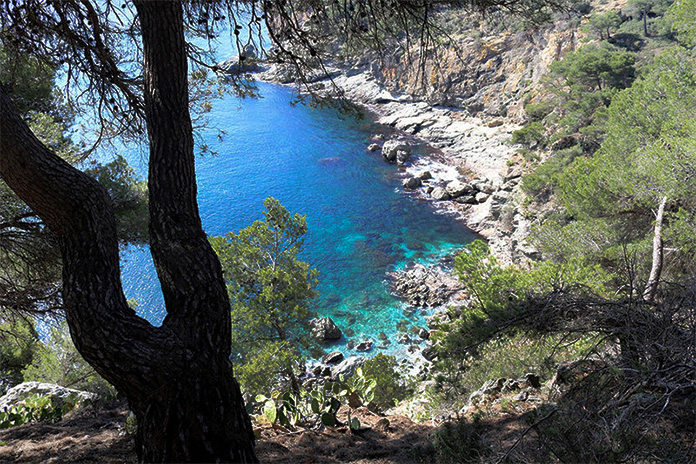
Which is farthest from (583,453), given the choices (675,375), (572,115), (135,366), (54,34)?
(572,115)

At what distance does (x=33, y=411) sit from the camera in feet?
15.8

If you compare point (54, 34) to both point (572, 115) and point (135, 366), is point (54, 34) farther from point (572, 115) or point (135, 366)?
point (572, 115)

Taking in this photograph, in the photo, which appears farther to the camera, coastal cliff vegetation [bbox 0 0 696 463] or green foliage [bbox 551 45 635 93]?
green foliage [bbox 551 45 635 93]

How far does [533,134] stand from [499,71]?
1122 centimetres

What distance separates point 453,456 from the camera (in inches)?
121

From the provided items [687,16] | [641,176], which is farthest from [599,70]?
[641,176]

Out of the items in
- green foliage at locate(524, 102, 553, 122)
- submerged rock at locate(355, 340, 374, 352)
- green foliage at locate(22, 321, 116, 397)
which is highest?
green foliage at locate(524, 102, 553, 122)

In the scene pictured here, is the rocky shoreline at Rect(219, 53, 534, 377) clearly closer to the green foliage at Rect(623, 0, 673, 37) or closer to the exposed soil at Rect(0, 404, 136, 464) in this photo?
the exposed soil at Rect(0, 404, 136, 464)

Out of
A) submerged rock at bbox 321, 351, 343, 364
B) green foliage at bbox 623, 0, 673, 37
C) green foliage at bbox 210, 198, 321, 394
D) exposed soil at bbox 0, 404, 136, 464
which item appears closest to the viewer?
exposed soil at bbox 0, 404, 136, 464

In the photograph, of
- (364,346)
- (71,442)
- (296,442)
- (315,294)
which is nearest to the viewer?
(71,442)

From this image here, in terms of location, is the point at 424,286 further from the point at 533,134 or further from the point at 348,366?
the point at 533,134

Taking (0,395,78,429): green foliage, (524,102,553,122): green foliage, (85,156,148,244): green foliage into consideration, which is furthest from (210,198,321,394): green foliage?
(524,102,553,122): green foliage

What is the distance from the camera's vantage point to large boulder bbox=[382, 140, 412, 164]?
2769cm

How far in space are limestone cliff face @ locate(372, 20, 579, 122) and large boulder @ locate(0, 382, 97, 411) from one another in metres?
28.0
